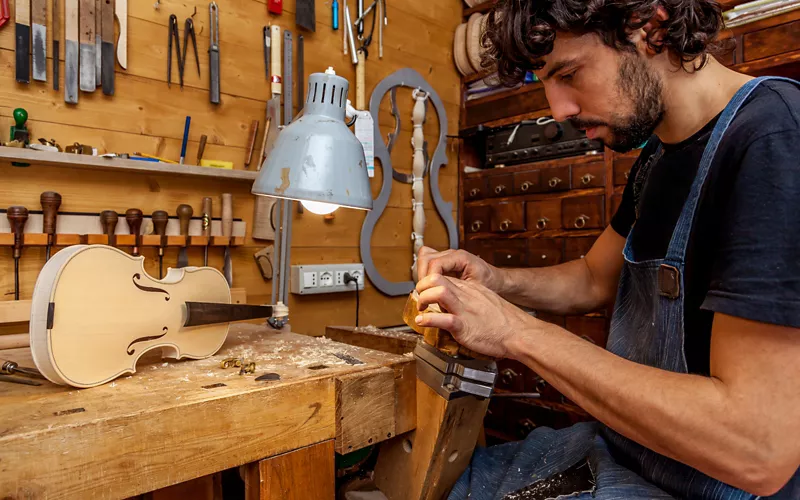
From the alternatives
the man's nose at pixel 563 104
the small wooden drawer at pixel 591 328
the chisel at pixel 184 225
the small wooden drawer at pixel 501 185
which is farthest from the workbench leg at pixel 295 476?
the small wooden drawer at pixel 501 185

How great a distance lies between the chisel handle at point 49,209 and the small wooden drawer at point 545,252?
2.07 m

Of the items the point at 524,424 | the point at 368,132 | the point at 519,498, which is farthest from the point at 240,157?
the point at 524,424

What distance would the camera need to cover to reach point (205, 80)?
2066 mm

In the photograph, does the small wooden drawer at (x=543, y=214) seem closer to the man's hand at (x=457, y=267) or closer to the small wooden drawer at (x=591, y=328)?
the small wooden drawer at (x=591, y=328)

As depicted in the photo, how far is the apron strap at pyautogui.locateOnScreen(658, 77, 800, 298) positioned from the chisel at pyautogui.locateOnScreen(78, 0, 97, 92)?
6.11 feet

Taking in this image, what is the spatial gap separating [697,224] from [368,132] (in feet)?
5.65

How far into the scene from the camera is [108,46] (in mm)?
1796

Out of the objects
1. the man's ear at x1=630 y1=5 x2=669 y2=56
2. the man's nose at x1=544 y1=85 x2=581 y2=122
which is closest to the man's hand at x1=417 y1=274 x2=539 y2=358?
the man's nose at x1=544 y1=85 x2=581 y2=122

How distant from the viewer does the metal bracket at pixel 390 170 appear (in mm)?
2574

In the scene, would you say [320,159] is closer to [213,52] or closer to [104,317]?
[104,317]

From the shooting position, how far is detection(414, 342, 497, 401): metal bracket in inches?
38.7

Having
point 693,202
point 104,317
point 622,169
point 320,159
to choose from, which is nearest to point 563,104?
point 693,202

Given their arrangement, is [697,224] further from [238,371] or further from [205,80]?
[205,80]

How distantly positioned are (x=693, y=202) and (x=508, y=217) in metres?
1.79
